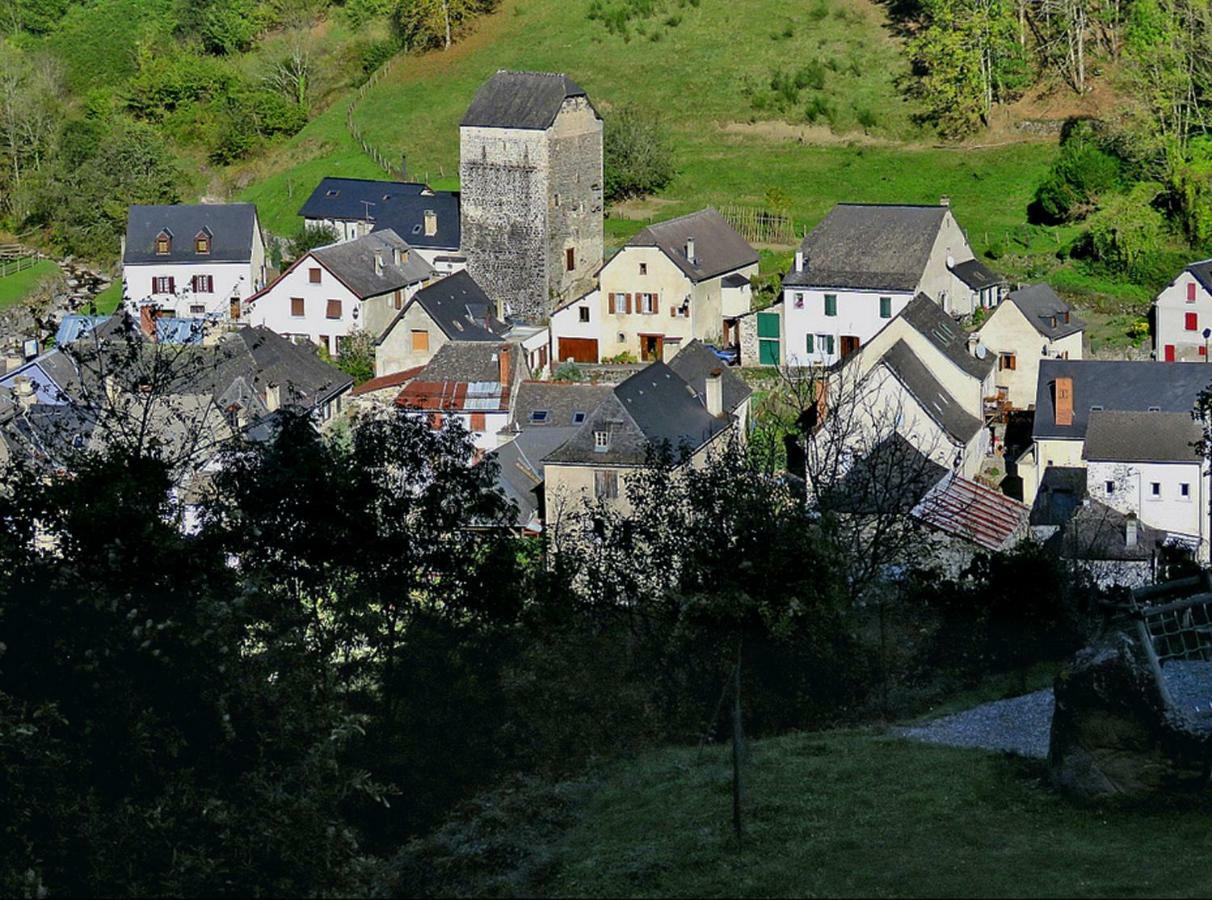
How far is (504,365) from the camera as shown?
40625 mm

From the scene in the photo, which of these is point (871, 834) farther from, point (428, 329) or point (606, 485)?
point (428, 329)

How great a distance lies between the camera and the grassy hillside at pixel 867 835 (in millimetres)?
16766

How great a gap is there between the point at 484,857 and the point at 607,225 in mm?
35805

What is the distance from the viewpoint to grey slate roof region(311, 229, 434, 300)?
48438 millimetres

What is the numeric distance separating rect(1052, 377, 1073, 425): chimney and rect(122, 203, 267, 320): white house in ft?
73.1

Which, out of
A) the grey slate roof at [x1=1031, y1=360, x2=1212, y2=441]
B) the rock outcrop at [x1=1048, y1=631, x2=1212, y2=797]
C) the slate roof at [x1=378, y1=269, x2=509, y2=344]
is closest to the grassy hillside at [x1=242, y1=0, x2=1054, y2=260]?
the slate roof at [x1=378, y1=269, x2=509, y2=344]

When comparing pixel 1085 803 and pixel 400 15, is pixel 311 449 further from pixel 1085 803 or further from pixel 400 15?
pixel 400 15

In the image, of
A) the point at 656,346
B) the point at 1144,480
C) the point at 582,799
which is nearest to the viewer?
the point at 582,799

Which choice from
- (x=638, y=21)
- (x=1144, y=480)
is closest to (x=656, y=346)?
(x=1144, y=480)

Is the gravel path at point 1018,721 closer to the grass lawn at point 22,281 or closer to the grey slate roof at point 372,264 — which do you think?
the grey slate roof at point 372,264

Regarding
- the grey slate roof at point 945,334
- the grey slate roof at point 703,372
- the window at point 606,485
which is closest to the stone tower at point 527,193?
the grey slate roof at point 703,372

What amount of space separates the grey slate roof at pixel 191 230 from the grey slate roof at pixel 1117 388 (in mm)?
23149

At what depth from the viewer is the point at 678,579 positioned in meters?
22.5

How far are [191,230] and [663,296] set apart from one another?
13.9m
